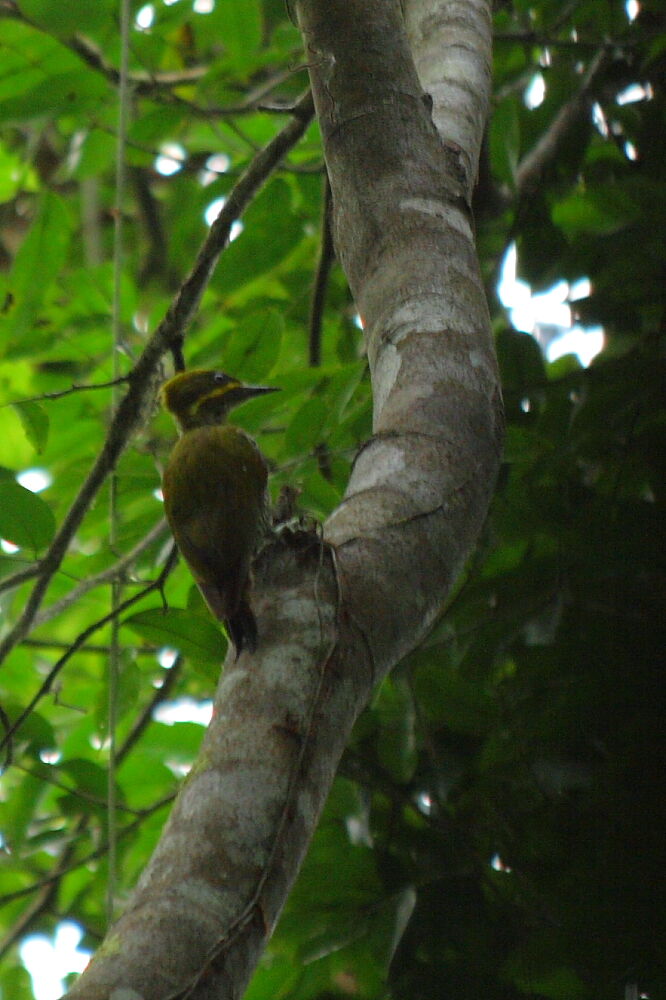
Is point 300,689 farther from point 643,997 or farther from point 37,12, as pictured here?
point 37,12

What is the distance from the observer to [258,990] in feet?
10.9

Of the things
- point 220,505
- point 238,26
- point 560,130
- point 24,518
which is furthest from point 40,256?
point 560,130

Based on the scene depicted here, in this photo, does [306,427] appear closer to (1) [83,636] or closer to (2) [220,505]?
(2) [220,505]

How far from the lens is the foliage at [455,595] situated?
10.8 feet

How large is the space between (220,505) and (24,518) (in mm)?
586

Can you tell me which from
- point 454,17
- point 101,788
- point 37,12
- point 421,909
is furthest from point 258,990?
point 37,12

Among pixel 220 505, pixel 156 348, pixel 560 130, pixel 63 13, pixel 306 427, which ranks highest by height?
pixel 560 130

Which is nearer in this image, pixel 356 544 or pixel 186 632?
pixel 356 544

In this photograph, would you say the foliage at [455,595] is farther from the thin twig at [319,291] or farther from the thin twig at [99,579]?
the thin twig at [319,291]

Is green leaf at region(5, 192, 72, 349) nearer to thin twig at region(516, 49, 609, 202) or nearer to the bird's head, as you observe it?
the bird's head

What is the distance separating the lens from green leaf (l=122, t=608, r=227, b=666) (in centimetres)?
284

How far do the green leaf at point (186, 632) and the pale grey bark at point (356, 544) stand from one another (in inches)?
29.5

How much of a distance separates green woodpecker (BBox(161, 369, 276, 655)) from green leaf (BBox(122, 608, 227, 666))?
85 mm

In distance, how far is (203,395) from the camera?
3.99 m
